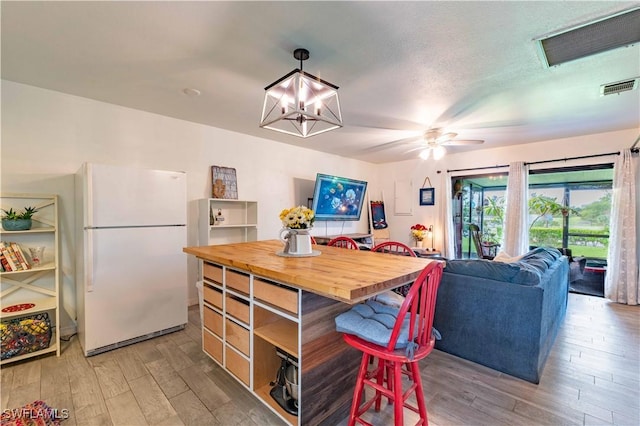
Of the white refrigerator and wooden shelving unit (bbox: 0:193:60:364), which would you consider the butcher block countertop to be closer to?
the white refrigerator

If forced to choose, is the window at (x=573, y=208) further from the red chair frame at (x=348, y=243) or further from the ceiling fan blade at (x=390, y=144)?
the red chair frame at (x=348, y=243)

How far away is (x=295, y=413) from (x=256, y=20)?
2.31m

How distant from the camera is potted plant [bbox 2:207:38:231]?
2279 mm

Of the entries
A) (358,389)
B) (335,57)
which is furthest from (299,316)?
(335,57)

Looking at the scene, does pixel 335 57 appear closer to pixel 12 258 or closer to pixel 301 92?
pixel 301 92

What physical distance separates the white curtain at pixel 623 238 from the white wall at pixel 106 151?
490cm

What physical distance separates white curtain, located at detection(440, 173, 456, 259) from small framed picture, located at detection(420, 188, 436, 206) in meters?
0.26

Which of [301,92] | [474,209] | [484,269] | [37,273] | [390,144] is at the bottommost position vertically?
[37,273]

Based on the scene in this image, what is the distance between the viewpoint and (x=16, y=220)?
2303 mm

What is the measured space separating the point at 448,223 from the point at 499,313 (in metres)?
3.45

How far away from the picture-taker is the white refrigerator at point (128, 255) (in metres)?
2.35

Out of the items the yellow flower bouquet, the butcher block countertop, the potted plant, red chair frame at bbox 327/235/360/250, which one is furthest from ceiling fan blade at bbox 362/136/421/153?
the potted plant

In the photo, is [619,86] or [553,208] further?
[553,208]

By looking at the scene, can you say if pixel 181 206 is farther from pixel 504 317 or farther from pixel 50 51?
pixel 504 317
